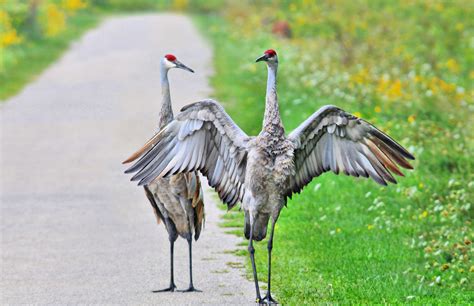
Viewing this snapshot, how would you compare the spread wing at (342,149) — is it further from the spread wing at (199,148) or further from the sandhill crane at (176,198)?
the sandhill crane at (176,198)

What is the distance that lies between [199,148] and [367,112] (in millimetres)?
7939

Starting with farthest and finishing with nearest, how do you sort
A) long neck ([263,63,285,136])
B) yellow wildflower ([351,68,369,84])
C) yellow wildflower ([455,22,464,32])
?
yellow wildflower ([455,22,464,32]), yellow wildflower ([351,68,369,84]), long neck ([263,63,285,136])

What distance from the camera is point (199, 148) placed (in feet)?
27.7

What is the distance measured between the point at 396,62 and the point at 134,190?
938 centimetres

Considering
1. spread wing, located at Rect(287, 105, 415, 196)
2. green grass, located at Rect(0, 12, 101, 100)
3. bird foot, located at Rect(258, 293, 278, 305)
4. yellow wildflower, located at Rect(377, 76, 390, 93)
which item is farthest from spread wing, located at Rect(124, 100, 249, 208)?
green grass, located at Rect(0, 12, 101, 100)

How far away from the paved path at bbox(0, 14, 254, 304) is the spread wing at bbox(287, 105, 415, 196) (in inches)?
45.3

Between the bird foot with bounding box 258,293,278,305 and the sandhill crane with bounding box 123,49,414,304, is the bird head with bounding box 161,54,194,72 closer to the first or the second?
the sandhill crane with bounding box 123,49,414,304

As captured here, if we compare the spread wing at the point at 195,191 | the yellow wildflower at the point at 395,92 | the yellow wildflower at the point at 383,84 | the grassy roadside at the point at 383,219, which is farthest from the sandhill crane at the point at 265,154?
the yellow wildflower at the point at 383,84

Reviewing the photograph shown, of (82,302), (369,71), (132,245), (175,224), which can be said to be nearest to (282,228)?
(132,245)

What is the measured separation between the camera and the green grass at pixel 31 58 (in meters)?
23.1

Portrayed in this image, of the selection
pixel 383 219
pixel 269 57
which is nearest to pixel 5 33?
pixel 383 219

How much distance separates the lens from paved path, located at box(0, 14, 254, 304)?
9.17 meters

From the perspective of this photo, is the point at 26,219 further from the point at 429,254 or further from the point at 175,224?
the point at 429,254

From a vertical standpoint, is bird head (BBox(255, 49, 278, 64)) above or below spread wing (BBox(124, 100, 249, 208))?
above
